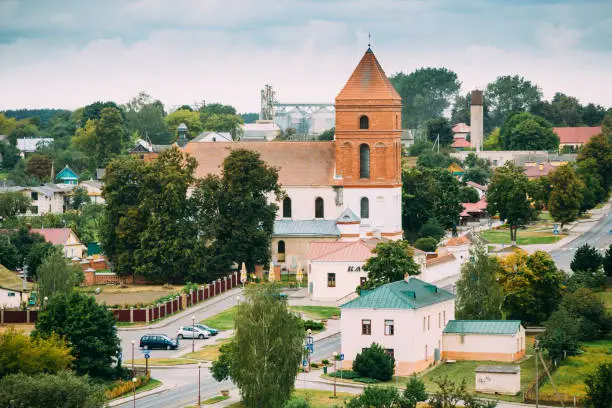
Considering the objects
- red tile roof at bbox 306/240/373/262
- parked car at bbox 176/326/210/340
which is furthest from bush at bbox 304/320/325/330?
red tile roof at bbox 306/240/373/262

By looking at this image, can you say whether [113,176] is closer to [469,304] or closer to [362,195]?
[362,195]

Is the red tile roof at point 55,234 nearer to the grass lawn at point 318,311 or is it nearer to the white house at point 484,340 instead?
the grass lawn at point 318,311

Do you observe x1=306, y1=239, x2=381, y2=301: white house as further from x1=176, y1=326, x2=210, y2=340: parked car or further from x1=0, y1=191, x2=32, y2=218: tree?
x1=0, y1=191, x2=32, y2=218: tree

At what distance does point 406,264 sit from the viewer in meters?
88.8

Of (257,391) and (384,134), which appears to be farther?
Answer: (384,134)

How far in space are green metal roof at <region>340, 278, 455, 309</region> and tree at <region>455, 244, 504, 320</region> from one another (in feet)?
→ 11.5

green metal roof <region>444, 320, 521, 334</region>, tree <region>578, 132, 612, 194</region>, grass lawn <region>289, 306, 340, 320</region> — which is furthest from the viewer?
tree <region>578, 132, 612, 194</region>

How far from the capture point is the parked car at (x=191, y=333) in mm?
83375

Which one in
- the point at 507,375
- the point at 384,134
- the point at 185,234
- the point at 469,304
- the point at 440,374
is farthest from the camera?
the point at 384,134

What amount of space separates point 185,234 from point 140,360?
87.5 feet

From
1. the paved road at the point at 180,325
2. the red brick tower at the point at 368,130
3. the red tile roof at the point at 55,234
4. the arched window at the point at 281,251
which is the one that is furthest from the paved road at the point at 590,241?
the red tile roof at the point at 55,234

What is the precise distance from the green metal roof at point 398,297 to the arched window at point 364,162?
1264 inches

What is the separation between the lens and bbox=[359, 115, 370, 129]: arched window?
4390 inches

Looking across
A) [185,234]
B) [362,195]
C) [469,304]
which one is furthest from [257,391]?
[362,195]
